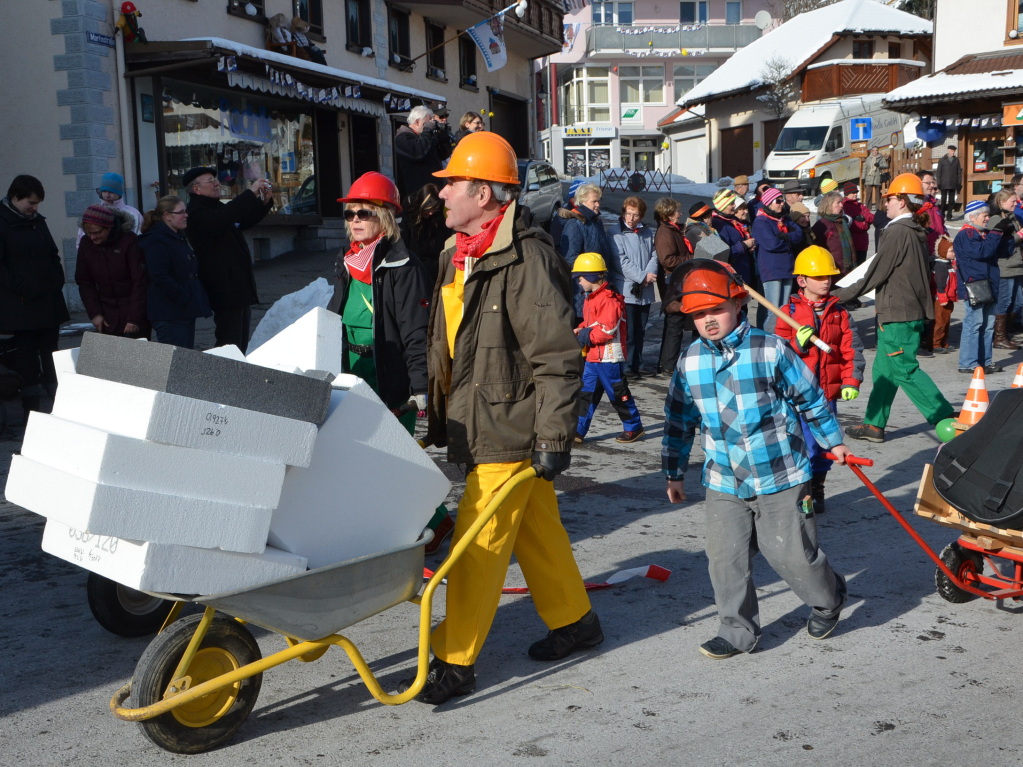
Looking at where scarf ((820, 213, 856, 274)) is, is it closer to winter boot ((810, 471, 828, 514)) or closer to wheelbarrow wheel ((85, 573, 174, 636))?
winter boot ((810, 471, 828, 514))

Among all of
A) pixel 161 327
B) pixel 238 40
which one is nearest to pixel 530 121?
pixel 238 40

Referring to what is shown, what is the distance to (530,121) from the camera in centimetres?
3494

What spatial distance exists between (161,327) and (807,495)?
5.44 m

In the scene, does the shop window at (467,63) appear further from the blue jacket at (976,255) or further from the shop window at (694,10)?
the shop window at (694,10)

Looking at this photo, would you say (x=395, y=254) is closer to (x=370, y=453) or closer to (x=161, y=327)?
(x=370, y=453)

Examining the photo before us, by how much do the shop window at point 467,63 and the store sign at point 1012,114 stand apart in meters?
14.0

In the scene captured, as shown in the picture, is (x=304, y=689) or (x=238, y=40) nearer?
(x=304, y=689)

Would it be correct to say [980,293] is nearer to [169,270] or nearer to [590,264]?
[590,264]

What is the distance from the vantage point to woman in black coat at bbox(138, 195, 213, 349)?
25.7 ft

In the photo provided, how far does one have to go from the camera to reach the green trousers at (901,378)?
7.62 m

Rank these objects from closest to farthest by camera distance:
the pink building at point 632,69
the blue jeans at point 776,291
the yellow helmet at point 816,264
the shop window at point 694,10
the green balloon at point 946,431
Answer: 1. the green balloon at point 946,431
2. the yellow helmet at point 816,264
3. the blue jeans at point 776,291
4. the pink building at point 632,69
5. the shop window at point 694,10

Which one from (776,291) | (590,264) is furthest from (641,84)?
(590,264)

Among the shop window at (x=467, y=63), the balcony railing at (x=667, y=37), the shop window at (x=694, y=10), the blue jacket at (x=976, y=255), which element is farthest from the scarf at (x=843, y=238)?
the shop window at (x=694, y=10)

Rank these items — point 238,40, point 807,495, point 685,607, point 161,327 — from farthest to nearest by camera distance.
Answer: point 238,40 → point 161,327 → point 685,607 → point 807,495
